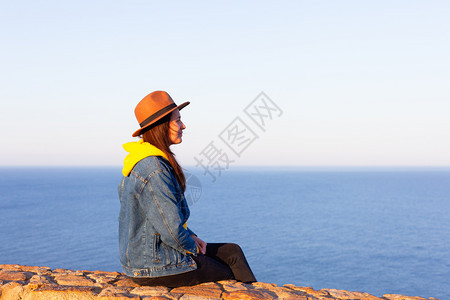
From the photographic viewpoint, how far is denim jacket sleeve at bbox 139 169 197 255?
328 cm

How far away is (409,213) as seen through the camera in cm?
12131

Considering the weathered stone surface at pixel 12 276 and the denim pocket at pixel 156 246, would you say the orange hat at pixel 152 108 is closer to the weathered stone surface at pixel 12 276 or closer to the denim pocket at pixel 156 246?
the denim pocket at pixel 156 246

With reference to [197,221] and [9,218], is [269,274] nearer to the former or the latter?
[197,221]

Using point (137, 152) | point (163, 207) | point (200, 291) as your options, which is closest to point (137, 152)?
point (137, 152)

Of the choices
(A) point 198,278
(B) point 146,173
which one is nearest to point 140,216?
(B) point 146,173

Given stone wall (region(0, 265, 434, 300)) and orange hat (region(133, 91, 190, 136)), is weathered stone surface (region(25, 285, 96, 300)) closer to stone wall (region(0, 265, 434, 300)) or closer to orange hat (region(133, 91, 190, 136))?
stone wall (region(0, 265, 434, 300))

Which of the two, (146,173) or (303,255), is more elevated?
(146,173)

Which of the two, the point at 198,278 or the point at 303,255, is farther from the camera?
the point at 303,255

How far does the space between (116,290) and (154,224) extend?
0.97m

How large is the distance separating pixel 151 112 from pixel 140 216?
36.8 inches

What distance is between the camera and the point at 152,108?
352cm

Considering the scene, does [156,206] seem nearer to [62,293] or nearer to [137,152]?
[137,152]

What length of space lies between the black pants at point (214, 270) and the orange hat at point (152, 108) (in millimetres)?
1377

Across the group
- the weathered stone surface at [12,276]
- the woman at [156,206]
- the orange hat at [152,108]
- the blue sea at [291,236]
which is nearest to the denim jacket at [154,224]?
the woman at [156,206]
